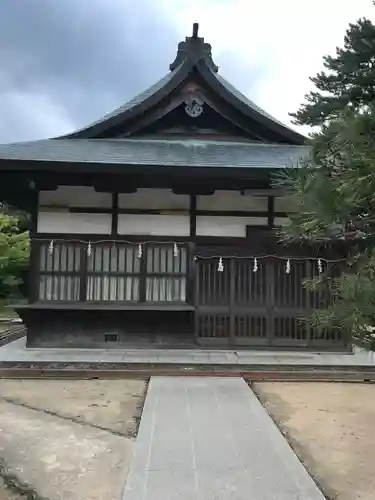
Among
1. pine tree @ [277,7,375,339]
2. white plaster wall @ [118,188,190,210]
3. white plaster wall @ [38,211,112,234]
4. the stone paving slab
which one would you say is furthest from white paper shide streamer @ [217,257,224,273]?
pine tree @ [277,7,375,339]

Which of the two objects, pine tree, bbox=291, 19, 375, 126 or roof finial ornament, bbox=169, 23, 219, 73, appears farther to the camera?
roof finial ornament, bbox=169, 23, 219, 73

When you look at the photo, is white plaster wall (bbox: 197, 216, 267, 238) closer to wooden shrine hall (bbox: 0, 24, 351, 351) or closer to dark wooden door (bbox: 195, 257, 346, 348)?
wooden shrine hall (bbox: 0, 24, 351, 351)

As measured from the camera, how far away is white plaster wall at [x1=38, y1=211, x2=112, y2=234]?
8969 mm

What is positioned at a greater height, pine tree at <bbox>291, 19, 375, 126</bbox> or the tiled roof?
the tiled roof

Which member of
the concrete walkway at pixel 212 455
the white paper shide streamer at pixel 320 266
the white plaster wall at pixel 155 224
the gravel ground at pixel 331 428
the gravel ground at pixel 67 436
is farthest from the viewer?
the white plaster wall at pixel 155 224

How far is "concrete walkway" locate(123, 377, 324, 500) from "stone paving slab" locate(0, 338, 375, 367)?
2055 mm

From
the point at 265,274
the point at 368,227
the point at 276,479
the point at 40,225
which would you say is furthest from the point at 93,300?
the point at 368,227

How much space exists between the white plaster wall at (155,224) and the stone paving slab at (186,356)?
2287mm

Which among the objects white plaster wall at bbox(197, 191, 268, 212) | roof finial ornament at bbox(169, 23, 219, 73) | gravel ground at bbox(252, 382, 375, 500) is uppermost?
roof finial ornament at bbox(169, 23, 219, 73)

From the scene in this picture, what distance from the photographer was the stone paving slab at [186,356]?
7.74m

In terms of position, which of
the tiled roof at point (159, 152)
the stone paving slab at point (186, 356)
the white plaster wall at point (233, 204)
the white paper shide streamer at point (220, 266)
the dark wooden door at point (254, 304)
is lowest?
the stone paving slab at point (186, 356)

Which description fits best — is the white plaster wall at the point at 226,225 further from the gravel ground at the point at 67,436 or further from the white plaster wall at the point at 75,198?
the gravel ground at the point at 67,436

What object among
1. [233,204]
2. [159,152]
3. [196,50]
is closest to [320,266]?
[233,204]

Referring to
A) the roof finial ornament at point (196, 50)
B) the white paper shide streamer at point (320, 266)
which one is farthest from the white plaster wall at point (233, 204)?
the roof finial ornament at point (196, 50)
